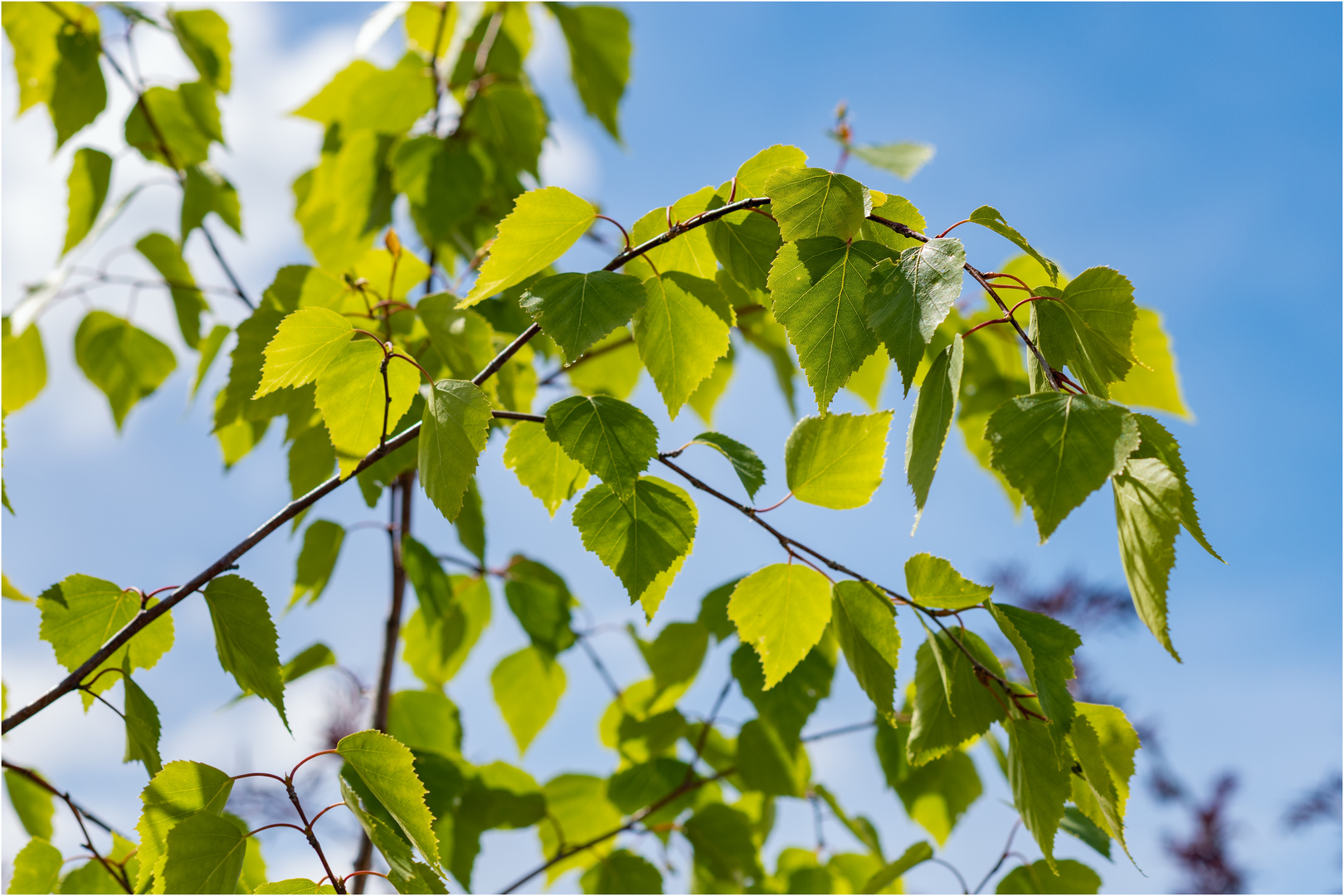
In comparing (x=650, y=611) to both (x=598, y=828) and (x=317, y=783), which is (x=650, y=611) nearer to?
(x=598, y=828)

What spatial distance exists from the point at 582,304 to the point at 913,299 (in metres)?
0.16

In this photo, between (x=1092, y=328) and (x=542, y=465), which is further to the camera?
(x=542, y=465)

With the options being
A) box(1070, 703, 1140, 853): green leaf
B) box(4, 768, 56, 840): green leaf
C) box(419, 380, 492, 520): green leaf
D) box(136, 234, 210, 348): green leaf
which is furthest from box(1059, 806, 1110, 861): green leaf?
box(136, 234, 210, 348): green leaf

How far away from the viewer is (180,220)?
98 centimetres

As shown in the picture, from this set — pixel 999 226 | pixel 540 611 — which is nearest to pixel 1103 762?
pixel 999 226

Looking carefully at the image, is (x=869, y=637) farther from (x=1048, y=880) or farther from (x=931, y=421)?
(x=1048, y=880)

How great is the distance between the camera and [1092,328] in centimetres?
40

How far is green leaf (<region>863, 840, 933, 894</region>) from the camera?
71 cm

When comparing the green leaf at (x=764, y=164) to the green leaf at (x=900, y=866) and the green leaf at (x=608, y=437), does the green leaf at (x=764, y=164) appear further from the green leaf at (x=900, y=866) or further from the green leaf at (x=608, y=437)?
the green leaf at (x=900, y=866)

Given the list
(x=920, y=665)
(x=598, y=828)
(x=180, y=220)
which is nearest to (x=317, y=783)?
(x=598, y=828)

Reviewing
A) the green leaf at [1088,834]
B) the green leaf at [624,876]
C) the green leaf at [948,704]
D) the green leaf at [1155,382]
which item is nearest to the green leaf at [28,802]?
the green leaf at [624,876]

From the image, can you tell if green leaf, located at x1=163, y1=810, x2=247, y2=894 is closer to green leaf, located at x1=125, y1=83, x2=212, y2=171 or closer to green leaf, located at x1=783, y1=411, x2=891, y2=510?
green leaf, located at x1=783, y1=411, x2=891, y2=510

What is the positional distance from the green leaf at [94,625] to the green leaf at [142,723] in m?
0.02

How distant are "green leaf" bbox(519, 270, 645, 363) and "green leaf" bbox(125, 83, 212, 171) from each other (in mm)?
781
